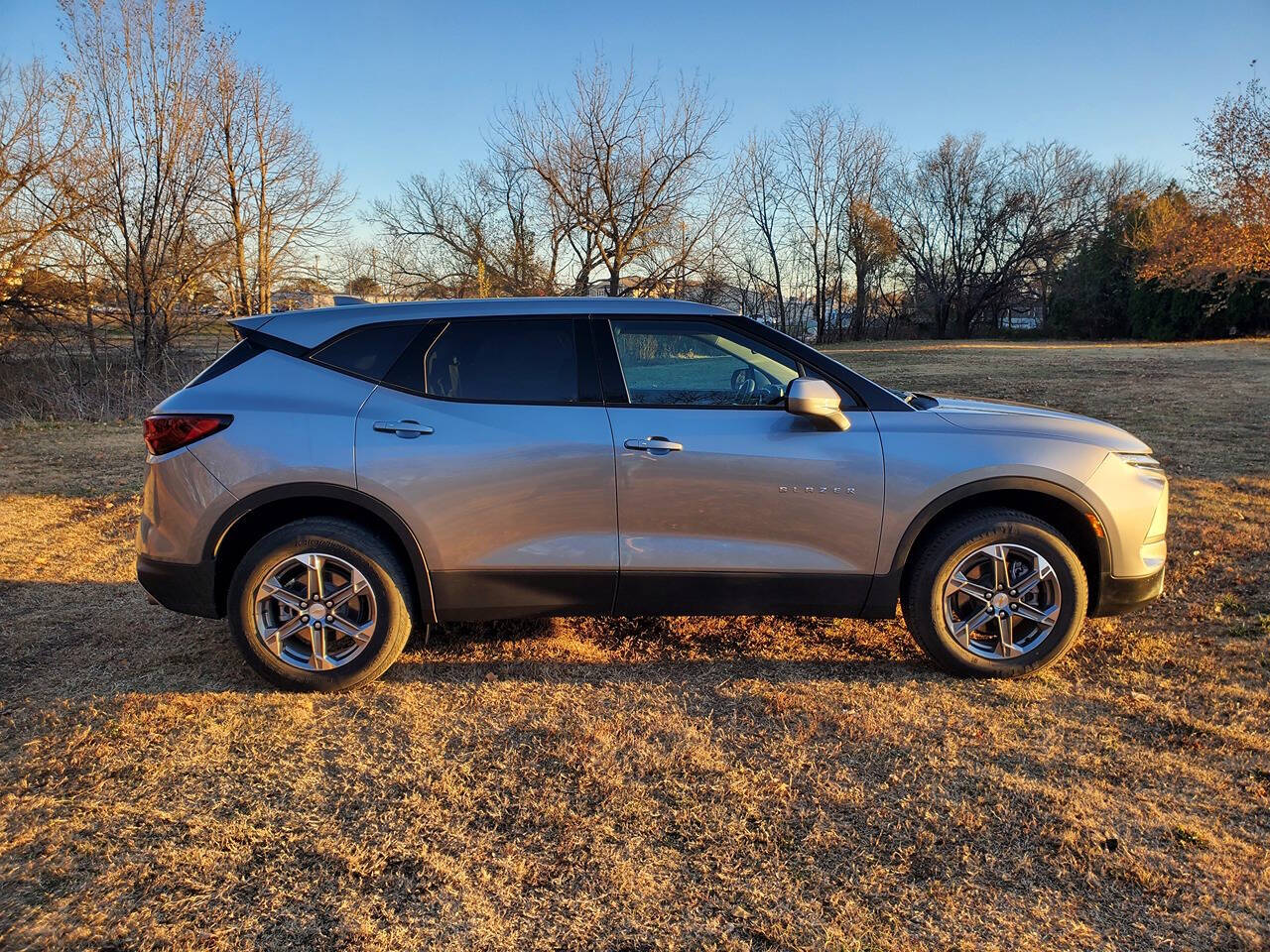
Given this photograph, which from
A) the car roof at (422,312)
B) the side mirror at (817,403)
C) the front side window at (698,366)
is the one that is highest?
the car roof at (422,312)

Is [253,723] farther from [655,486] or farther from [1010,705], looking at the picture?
[1010,705]

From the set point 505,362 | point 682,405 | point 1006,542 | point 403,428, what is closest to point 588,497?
point 682,405

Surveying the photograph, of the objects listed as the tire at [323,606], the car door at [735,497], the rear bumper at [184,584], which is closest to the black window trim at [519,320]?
the car door at [735,497]

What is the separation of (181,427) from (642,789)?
8.39ft

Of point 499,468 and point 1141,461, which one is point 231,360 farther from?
point 1141,461

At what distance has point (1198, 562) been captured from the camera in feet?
17.0

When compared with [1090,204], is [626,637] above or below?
below

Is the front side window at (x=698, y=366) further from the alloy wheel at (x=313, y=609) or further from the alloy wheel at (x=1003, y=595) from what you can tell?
the alloy wheel at (x=313, y=609)

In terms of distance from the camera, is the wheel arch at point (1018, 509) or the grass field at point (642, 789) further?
the wheel arch at point (1018, 509)

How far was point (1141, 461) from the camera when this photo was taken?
3.71m

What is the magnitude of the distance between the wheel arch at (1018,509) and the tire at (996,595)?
65 mm

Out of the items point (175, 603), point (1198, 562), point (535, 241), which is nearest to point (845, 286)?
point (535, 241)

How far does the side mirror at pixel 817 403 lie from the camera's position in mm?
3445

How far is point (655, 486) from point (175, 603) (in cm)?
226
